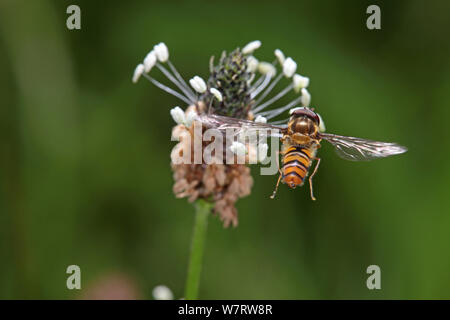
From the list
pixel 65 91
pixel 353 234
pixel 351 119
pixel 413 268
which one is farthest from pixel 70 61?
pixel 413 268

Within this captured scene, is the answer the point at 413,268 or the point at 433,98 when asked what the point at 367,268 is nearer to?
the point at 413,268

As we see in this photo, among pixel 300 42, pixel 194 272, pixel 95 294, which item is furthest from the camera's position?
pixel 300 42

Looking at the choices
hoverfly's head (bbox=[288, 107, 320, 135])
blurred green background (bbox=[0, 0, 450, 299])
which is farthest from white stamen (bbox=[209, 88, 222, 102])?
blurred green background (bbox=[0, 0, 450, 299])

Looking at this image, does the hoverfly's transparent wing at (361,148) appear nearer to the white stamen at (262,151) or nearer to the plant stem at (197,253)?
the white stamen at (262,151)

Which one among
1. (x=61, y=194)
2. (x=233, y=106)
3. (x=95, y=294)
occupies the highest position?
(x=233, y=106)

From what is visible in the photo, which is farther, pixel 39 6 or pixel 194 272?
pixel 39 6

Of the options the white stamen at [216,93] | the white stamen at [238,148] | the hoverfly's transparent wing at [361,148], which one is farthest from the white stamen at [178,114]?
the hoverfly's transparent wing at [361,148]

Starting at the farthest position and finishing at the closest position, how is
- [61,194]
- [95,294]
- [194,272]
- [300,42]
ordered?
[300,42] < [61,194] < [95,294] < [194,272]
